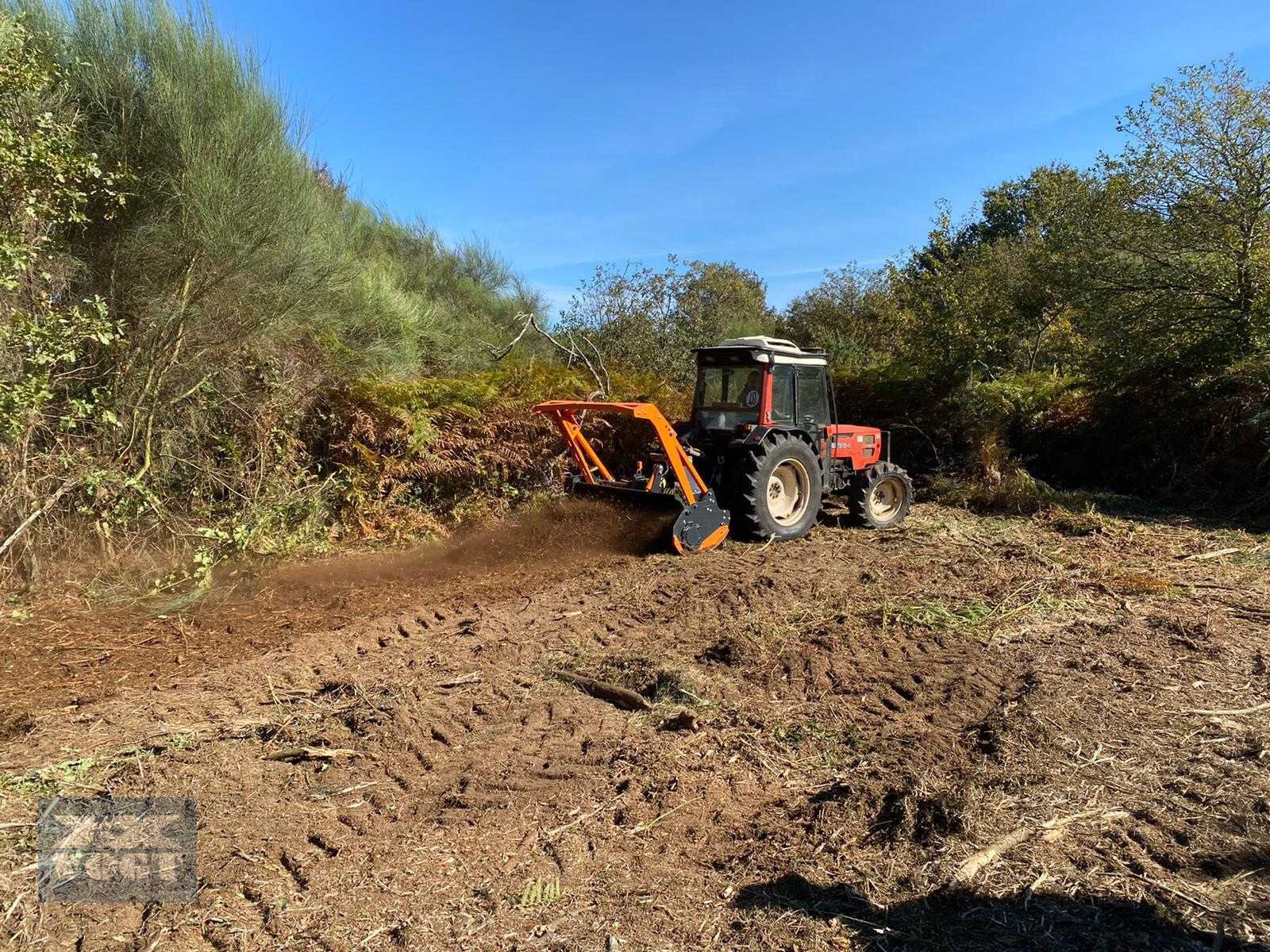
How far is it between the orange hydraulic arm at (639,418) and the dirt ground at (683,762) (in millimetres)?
1075

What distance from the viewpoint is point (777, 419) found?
7434 mm

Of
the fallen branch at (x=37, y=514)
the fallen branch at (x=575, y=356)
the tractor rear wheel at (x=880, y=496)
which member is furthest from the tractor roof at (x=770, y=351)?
the fallen branch at (x=37, y=514)

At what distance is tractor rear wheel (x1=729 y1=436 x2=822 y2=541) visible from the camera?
6980 millimetres

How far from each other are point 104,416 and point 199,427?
49.6 inches

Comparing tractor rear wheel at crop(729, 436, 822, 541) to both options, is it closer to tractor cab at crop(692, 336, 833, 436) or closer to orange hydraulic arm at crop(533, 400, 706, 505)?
tractor cab at crop(692, 336, 833, 436)

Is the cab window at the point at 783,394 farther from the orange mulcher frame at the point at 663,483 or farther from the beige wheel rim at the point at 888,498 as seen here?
the beige wheel rim at the point at 888,498

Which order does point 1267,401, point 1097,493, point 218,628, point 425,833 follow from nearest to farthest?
1. point 425,833
2. point 218,628
3. point 1267,401
4. point 1097,493

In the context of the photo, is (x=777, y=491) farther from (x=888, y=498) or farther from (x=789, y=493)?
(x=888, y=498)

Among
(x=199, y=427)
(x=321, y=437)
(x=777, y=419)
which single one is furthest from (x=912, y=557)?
(x=199, y=427)

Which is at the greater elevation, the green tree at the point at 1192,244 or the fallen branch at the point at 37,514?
the green tree at the point at 1192,244

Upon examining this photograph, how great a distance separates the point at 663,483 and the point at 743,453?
84 centimetres

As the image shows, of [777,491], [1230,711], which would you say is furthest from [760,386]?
[1230,711]

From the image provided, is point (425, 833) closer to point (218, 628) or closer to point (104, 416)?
point (218, 628)

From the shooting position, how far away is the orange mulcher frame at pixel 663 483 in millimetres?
6449
